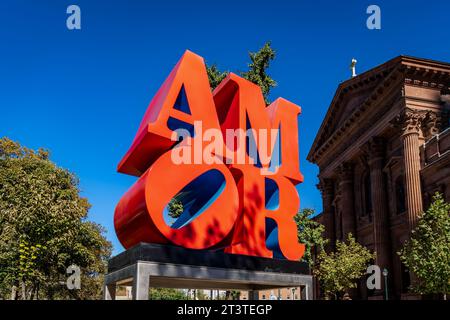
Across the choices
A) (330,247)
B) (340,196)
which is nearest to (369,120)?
(340,196)

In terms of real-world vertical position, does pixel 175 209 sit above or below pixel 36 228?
above

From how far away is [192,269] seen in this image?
1029cm

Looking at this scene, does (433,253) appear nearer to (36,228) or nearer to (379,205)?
(379,205)

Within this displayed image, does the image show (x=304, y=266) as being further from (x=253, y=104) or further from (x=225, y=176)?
(x=253, y=104)

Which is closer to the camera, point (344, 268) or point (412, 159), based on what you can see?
point (412, 159)

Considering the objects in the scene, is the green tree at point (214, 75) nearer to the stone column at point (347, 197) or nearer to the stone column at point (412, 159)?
the stone column at point (412, 159)

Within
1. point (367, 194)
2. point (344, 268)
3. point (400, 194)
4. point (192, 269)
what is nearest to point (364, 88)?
point (367, 194)

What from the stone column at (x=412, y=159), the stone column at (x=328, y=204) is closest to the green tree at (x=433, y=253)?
the stone column at (x=412, y=159)

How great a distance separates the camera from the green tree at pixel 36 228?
30391 mm

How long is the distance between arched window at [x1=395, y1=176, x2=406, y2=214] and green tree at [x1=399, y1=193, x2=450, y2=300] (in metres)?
10.1

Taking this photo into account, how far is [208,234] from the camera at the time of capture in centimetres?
1101

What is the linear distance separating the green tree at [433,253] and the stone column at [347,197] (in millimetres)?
18073

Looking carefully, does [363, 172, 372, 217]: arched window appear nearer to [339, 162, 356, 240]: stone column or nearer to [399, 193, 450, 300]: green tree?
[339, 162, 356, 240]: stone column

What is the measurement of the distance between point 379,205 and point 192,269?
31700 mm
